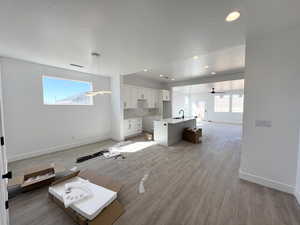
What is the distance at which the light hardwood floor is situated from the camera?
1.57 meters

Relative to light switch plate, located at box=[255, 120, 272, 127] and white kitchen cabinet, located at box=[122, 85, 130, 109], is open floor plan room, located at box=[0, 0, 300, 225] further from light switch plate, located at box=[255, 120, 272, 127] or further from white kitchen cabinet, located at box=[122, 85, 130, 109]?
white kitchen cabinet, located at box=[122, 85, 130, 109]

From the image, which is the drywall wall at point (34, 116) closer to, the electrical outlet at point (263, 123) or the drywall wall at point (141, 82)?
the drywall wall at point (141, 82)

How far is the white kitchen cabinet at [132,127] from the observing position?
17.4 feet

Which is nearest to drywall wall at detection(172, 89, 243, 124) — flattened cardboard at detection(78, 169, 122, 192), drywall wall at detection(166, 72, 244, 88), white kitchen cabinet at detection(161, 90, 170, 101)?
white kitchen cabinet at detection(161, 90, 170, 101)

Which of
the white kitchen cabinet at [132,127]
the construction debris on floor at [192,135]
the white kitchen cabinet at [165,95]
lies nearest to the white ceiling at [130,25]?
the construction debris on floor at [192,135]

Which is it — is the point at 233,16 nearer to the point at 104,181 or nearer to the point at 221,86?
the point at 104,181

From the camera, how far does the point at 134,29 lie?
78.7 inches

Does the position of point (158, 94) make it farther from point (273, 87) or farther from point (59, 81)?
point (273, 87)

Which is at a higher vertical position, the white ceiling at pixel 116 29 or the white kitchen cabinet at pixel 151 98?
the white ceiling at pixel 116 29

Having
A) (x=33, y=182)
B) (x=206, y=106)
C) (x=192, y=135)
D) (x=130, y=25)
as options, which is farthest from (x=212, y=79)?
(x=33, y=182)

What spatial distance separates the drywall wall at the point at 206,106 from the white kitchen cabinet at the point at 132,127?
4913mm

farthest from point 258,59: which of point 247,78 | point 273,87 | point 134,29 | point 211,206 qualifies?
point 211,206

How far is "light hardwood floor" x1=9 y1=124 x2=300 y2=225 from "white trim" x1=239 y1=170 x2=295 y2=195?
9 cm

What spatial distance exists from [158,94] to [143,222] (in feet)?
20.0
